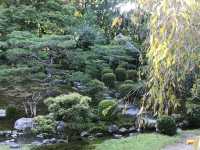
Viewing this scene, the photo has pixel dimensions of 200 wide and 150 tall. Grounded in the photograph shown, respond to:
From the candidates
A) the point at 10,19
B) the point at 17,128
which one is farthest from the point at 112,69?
the point at 17,128

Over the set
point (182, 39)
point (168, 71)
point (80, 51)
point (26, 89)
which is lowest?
point (26, 89)

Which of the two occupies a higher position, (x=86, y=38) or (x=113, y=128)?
(x=86, y=38)

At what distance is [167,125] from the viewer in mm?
11070

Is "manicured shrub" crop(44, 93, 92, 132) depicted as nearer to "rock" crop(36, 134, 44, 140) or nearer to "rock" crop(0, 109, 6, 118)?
"rock" crop(36, 134, 44, 140)

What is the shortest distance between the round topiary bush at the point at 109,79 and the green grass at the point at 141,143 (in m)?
5.38

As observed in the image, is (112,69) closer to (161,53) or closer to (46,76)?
(46,76)

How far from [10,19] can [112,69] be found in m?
5.60

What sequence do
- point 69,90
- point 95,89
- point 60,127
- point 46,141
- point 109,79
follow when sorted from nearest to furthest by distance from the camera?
point 46,141
point 60,127
point 95,89
point 69,90
point 109,79

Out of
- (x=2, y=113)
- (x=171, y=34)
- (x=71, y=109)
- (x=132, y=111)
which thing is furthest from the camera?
(x=132, y=111)

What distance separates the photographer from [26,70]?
1216cm

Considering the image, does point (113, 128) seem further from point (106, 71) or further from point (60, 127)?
point (106, 71)

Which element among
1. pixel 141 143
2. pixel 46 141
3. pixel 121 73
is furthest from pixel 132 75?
pixel 46 141

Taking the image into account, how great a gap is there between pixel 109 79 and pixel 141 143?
6.16 metres

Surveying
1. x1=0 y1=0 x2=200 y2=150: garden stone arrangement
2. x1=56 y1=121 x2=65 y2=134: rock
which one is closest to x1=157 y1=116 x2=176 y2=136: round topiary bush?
x1=0 y1=0 x2=200 y2=150: garden stone arrangement
